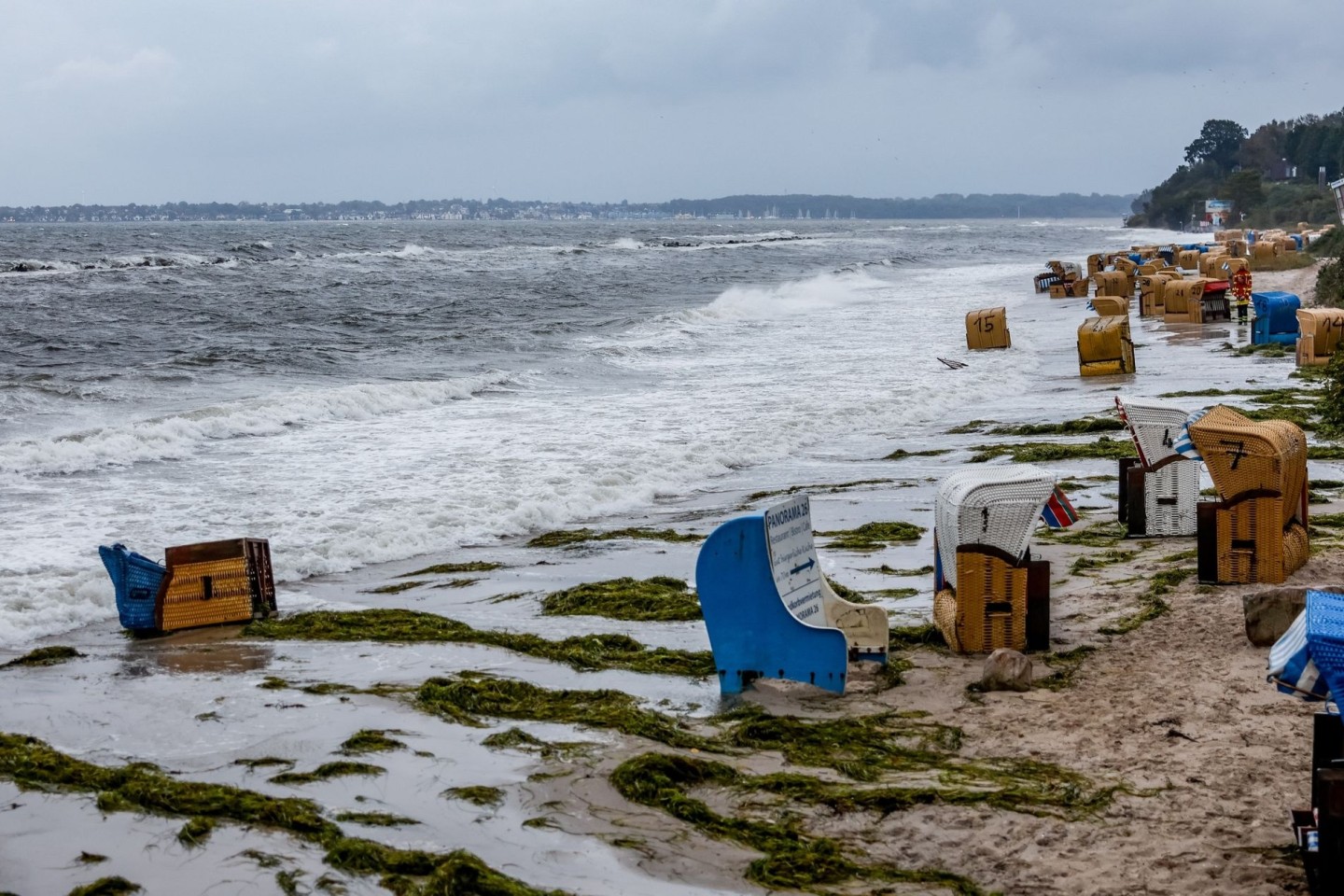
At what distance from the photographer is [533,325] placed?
124 ft

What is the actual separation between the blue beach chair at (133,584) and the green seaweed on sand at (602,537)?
3508 millimetres

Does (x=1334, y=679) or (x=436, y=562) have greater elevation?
(x=1334, y=679)

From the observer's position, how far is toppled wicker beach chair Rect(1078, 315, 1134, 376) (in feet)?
75.2

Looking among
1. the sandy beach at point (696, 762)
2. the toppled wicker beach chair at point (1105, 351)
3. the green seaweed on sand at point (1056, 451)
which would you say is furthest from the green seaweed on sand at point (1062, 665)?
the toppled wicker beach chair at point (1105, 351)

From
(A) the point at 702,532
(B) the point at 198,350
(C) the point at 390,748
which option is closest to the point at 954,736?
(C) the point at 390,748

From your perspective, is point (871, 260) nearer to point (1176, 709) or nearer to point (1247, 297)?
point (1247, 297)

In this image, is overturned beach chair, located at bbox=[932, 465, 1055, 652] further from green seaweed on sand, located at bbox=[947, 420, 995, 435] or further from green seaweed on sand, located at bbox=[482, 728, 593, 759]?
green seaweed on sand, located at bbox=[947, 420, 995, 435]

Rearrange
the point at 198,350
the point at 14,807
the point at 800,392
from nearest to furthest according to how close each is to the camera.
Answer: the point at 14,807 < the point at 800,392 < the point at 198,350

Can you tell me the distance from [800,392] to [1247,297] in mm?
12502

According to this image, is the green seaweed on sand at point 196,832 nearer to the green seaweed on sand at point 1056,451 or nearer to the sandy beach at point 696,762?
the sandy beach at point 696,762

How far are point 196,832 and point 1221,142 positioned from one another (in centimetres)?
18740

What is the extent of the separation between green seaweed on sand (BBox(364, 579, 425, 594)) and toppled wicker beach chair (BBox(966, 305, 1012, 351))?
19918mm

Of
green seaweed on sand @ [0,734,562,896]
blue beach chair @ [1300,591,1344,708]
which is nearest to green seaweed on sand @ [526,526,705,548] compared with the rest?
green seaweed on sand @ [0,734,562,896]

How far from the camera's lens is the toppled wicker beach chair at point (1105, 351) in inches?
902
